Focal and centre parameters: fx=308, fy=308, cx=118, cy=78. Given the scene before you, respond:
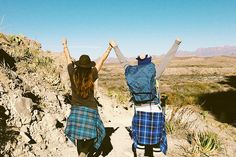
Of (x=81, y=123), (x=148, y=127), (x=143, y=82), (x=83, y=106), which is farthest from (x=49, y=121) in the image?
(x=143, y=82)

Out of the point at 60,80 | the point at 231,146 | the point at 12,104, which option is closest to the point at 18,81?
the point at 12,104

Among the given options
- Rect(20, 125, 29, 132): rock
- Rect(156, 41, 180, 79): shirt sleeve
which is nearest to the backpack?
Rect(156, 41, 180, 79): shirt sleeve

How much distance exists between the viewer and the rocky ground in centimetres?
616

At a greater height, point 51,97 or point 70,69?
point 70,69

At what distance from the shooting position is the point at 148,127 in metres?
4.98

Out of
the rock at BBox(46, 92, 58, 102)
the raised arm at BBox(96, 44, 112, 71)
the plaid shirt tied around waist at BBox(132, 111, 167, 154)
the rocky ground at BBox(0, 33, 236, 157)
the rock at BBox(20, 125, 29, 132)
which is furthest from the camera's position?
the rock at BBox(46, 92, 58, 102)

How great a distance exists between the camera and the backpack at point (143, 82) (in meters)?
4.82

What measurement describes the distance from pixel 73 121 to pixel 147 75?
1427mm

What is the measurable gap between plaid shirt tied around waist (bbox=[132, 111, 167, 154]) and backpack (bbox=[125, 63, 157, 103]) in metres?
0.27

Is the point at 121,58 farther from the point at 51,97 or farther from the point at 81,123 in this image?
the point at 51,97

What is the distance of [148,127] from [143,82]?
75cm

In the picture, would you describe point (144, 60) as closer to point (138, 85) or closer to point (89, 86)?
point (138, 85)

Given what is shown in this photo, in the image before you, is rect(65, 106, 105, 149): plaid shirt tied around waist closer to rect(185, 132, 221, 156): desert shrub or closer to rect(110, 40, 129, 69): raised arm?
rect(110, 40, 129, 69): raised arm

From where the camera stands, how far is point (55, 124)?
7.36 m
